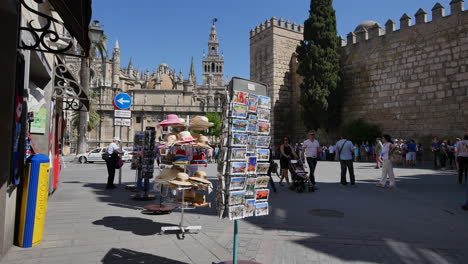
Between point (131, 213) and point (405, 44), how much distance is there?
22.0 metres

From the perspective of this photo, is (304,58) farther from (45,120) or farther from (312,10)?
(45,120)

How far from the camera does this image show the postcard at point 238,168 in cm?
340

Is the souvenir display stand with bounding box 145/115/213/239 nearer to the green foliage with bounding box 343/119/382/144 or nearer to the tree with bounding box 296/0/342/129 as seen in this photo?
the green foliage with bounding box 343/119/382/144

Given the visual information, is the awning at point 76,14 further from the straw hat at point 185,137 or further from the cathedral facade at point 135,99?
the cathedral facade at point 135,99

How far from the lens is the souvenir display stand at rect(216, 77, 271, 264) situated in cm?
340

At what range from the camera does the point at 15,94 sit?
3.60 metres

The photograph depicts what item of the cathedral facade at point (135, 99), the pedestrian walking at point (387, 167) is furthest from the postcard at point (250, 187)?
the cathedral facade at point (135, 99)

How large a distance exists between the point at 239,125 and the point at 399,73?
2196 cm

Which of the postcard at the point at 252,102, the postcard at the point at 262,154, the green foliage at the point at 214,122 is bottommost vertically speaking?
the postcard at the point at 262,154

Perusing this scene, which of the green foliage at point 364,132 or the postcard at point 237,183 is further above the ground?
the green foliage at point 364,132

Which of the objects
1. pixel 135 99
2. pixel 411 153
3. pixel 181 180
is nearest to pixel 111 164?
pixel 181 180

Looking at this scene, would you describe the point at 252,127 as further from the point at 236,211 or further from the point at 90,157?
the point at 90,157

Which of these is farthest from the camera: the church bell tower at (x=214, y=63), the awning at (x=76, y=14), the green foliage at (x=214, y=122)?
the church bell tower at (x=214, y=63)

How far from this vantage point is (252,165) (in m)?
3.58
